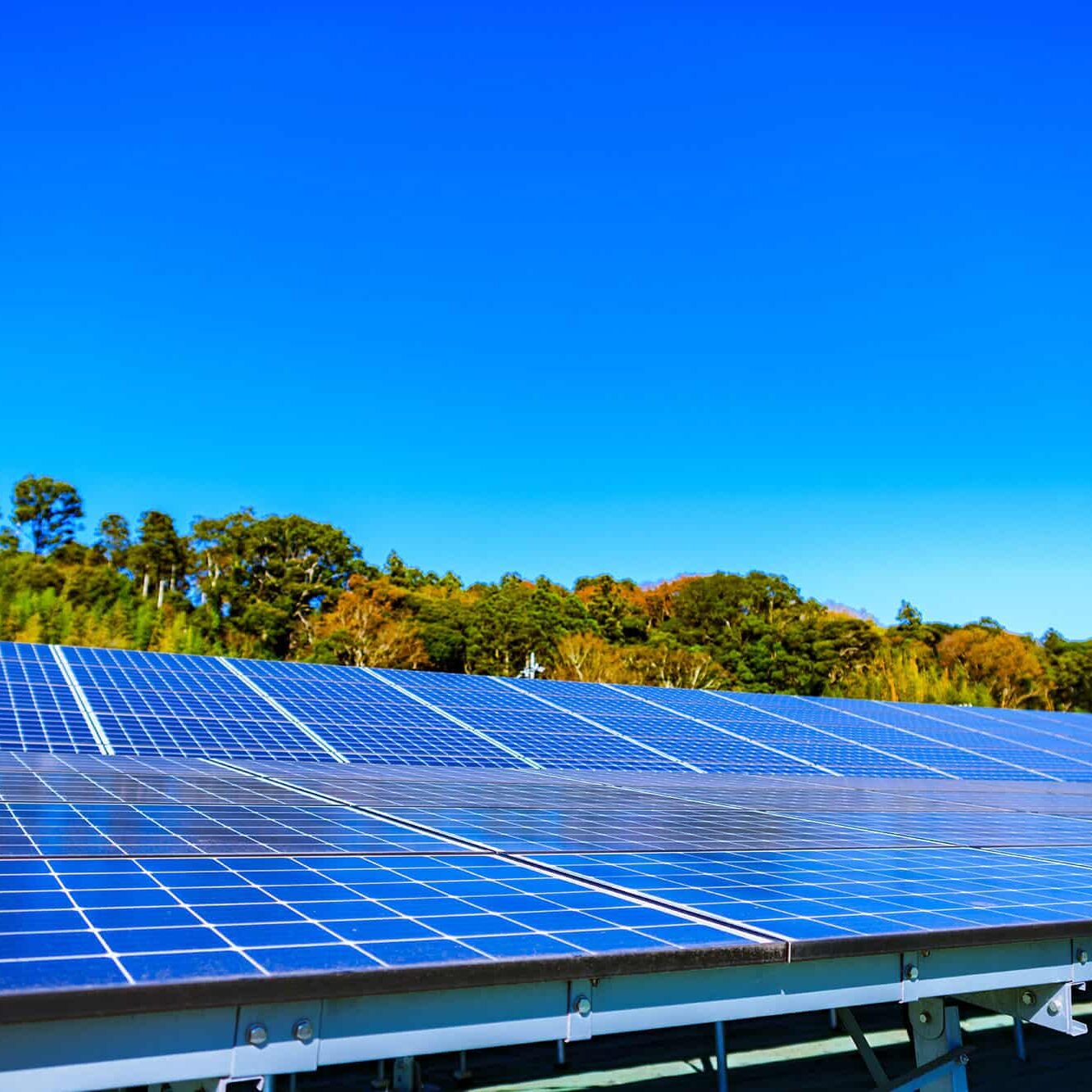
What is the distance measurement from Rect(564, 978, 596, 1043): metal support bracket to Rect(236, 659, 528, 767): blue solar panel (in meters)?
10.3

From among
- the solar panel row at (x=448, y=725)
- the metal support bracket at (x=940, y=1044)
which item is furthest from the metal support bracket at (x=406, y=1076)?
the solar panel row at (x=448, y=725)

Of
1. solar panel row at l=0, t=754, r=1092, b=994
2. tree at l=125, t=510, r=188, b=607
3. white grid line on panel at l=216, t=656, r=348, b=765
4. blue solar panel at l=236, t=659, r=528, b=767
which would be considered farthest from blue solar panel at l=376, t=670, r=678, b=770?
tree at l=125, t=510, r=188, b=607

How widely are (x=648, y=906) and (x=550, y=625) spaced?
178 feet

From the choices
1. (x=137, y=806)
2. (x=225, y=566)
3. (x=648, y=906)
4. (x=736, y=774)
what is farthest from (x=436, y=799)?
(x=225, y=566)

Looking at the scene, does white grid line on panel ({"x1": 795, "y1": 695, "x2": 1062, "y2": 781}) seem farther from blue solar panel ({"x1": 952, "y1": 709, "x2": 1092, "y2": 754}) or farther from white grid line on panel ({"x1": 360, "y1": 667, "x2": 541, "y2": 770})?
white grid line on panel ({"x1": 360, "y1": 667, "x2": 541, "y2": 770})

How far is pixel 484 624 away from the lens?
58406 mm

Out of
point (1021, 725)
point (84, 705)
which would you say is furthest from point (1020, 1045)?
point (1021, 725)

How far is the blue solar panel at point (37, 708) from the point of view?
1210 cm

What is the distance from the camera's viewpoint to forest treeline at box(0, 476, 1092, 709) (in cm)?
5575

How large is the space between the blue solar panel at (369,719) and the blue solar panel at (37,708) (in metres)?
3.09

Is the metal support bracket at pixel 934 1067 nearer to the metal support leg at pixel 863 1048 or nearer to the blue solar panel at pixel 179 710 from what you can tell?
the metal support leg at pixel 863 1048

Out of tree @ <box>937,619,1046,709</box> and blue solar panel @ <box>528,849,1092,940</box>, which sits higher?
tree @ <box>937,619,1046,709</box>

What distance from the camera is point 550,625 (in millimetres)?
58750

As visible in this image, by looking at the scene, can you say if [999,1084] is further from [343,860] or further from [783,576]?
[783,576]
